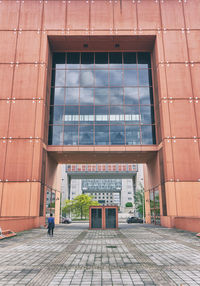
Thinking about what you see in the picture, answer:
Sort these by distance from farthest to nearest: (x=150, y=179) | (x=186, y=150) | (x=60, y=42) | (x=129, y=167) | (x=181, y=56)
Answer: (x=129, y=167)
(x=150, y=179)
(x=60, y=42)
(x=181, y=56)
(x=186, y=150)

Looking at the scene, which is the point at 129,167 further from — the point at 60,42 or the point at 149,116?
the point at 60,42

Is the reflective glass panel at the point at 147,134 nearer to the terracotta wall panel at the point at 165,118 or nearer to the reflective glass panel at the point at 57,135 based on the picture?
the terracotta wall panel at the point at 165,118

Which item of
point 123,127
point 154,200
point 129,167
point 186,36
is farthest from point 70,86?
point 129,167

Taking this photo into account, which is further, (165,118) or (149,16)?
(149,16)

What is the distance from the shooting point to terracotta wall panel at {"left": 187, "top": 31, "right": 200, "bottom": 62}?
100 ft

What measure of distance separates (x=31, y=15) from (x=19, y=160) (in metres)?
20.3

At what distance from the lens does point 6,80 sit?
3006 centimetres

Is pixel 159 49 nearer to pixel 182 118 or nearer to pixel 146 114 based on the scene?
pixel 146 114

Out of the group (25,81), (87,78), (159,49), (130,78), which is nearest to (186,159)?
(130,78)

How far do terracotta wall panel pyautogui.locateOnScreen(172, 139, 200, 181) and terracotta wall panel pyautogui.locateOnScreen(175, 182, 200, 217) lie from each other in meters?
0.81

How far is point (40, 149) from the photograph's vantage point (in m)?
28.0

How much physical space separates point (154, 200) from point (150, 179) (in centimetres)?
428

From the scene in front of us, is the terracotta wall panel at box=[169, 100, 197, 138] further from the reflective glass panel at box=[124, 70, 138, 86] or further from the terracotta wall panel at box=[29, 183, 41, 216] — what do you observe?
the terracotta wall panel at box=[29, 183, 41, 216]

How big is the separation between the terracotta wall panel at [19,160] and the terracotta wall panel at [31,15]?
16256 mm
